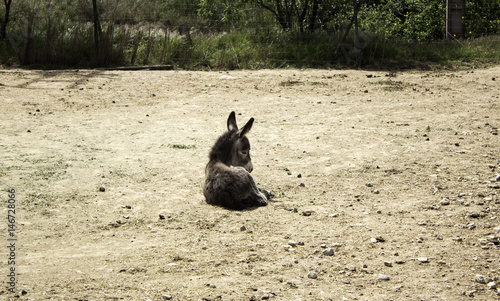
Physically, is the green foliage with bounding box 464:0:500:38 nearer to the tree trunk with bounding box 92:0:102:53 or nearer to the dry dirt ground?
the dry dirt ground

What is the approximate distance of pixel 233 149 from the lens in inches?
238

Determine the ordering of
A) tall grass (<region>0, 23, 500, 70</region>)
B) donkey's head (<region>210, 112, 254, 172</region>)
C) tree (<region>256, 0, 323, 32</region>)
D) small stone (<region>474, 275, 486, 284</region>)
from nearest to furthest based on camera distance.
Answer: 1. small stone (<region>474, 275, 486, 284</region>)
2. donkey's head (<region>210, 112, 254, 172</region>)
3. tall grass (<region>0, 23, 500, 70</region>)
4. tree (<region>256, 0, 323, 32</region>)

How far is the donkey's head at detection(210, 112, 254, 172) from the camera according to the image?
5.89 meters

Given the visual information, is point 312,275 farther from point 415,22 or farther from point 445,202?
point 415,22

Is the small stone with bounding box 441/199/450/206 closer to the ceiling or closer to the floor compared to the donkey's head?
closer to the floor

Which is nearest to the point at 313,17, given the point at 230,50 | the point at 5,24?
the point at 230,50

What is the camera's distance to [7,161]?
6.54 metres

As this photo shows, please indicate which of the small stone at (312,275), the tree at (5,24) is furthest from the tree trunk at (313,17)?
the small stone at (312,275)

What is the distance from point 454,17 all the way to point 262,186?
13257 millimetres

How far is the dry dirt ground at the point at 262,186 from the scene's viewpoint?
12.4ft

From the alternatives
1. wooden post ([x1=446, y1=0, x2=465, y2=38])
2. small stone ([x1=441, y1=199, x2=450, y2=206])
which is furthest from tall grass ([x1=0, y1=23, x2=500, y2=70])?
small stone ([x1=441, y1=199, x2=450, y2=206])

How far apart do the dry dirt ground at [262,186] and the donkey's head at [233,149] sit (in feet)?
1.13

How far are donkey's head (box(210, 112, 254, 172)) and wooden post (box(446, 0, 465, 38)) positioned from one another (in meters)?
12.7

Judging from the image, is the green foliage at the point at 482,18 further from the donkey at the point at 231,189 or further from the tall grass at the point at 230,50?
the donkey at the point at 231,189
